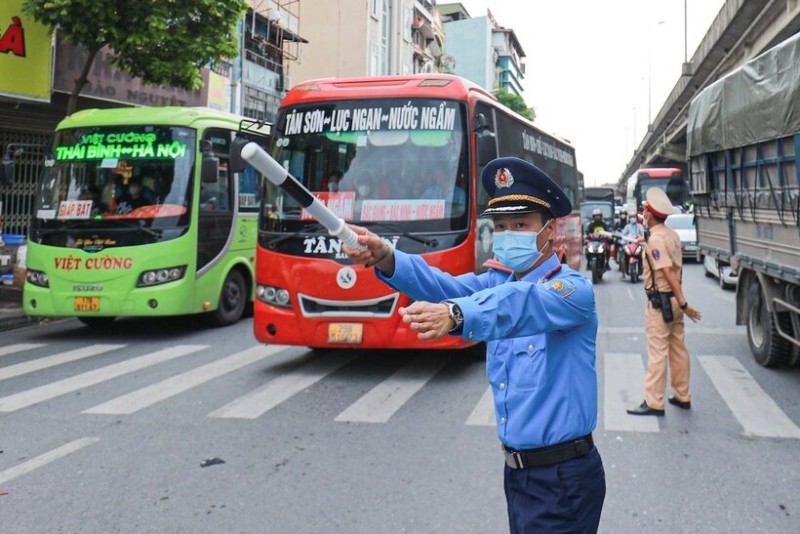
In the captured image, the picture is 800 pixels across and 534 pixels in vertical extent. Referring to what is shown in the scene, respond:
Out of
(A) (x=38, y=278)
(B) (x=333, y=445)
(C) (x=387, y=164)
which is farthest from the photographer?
(A) (x=38, y=278)

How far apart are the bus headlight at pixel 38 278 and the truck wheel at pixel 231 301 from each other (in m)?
2.31

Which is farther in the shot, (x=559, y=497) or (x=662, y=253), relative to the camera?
(x=662, y=253)

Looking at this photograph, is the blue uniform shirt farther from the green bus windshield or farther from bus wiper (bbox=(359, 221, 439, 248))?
the green bus windshield

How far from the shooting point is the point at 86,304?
9891 mm

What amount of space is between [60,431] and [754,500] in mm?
4826

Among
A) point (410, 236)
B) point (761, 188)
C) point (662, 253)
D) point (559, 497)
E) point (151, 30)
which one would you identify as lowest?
point (559, 497)

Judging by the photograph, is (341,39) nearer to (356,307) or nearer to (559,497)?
(356,307)

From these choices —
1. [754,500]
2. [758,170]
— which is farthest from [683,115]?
[754,500]

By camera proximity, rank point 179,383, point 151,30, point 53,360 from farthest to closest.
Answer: point 151,30 < point 53,360 < point 179,383

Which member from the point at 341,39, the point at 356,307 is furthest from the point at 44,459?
the point at 341,39

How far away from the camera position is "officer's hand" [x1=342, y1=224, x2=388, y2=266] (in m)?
2.37

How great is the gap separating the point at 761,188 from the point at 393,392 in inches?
170

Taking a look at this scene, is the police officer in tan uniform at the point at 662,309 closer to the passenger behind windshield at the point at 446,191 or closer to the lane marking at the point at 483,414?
the lane marking at the point at 483,414

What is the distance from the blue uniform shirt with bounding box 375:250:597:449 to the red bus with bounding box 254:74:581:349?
199 inches
